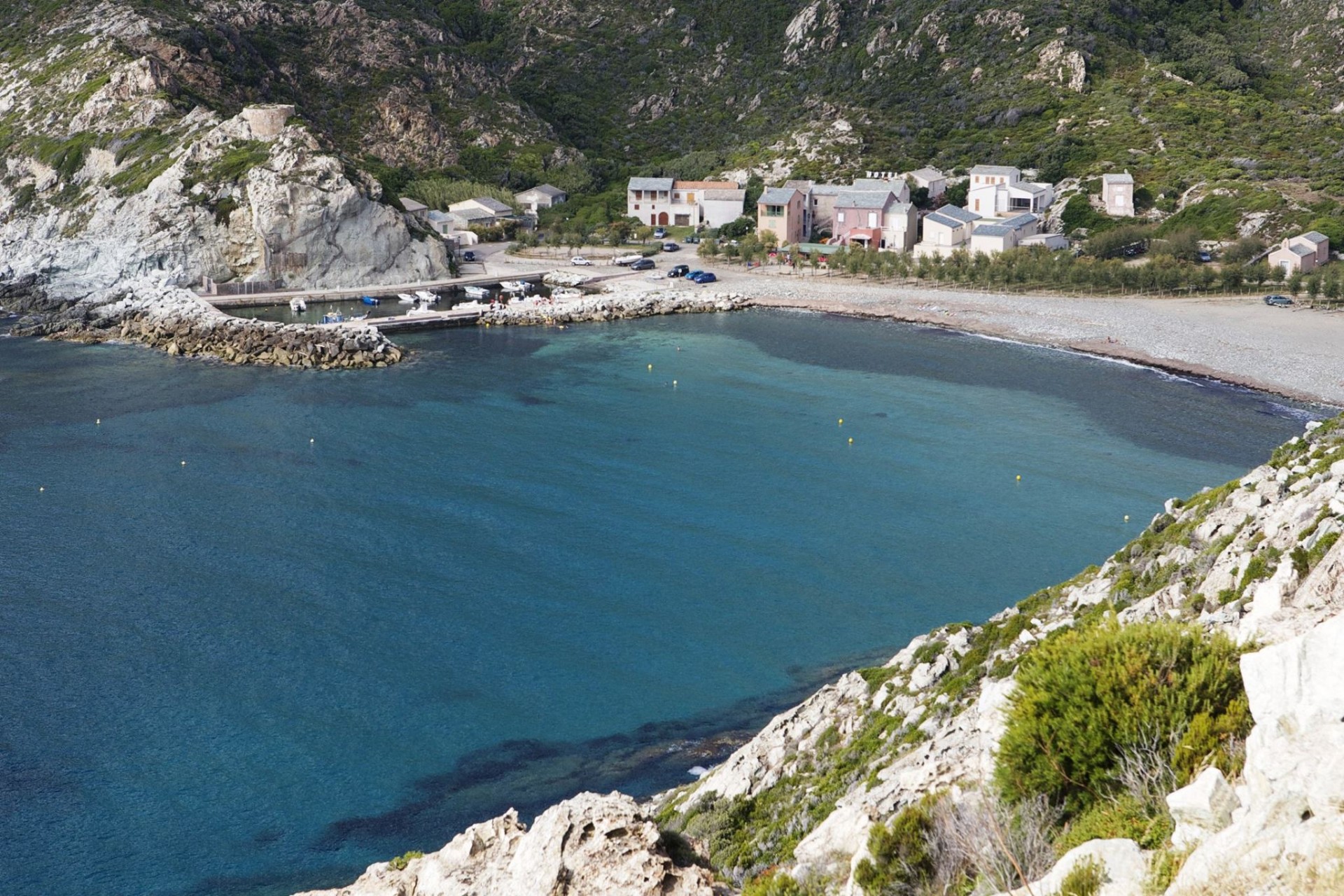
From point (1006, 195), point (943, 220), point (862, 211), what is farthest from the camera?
point (1006, 195)

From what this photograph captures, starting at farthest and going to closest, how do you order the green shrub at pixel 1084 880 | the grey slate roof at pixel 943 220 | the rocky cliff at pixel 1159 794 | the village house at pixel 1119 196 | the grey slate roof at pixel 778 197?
the grey slate roof at pixel 778 197
the village house at pixel 1119 196
the grey slate roof at pixel 943 220
the green shrub at pixel 1084 880
the rocky cliff at pixel 1159 794

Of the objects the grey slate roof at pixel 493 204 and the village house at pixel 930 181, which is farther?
the grey slate roof at pixel 493 204

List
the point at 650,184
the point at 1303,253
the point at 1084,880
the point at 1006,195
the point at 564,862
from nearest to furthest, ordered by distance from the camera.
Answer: the point at 1084,880
the point at 564,862
the point at 1303,253
the point at 1006,195
the point at 650,184

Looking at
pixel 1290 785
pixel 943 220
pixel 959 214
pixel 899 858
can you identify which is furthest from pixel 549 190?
pixel 1290 785

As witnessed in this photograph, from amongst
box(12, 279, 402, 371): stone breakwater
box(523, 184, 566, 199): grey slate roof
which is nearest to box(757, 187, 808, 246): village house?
box(523, 184, 566, 199): grey slate roof

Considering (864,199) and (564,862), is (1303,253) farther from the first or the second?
(564,862)

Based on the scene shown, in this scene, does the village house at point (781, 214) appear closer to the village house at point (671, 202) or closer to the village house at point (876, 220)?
the village house at point (876, 220)

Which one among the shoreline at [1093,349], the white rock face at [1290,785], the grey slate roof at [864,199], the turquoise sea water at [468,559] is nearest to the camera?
the white rock face at [1290,785]

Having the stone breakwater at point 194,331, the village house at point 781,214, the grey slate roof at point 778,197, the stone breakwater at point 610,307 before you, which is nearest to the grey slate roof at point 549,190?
the village house at point 781,214
